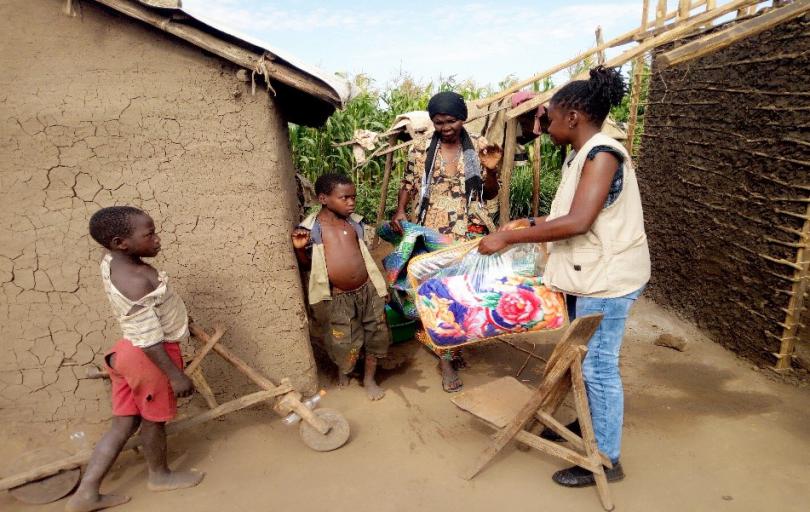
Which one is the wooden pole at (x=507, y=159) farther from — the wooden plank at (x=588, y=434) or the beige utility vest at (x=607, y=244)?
the wooden plank at (x=588, y=434)

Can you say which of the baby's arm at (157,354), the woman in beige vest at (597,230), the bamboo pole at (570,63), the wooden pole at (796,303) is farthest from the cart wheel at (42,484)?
the wooden pole at (796,303)

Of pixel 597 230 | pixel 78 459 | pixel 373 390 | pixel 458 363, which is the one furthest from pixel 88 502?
pixel 597 230

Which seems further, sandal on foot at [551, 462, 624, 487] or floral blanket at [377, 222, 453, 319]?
floral blanket at [377, 222, 453, 319]

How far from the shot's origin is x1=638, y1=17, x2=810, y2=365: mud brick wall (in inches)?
136

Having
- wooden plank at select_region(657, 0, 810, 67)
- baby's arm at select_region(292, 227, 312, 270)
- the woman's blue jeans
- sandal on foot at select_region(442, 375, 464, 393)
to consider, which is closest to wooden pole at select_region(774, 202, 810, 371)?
wooden plank at select_region(657, 0, 810, 67)

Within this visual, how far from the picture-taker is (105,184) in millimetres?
2738

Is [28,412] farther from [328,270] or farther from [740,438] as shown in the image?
[740,438]

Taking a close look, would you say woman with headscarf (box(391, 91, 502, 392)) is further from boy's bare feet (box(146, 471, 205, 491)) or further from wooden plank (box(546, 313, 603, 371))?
boy's bare feet (box(146, 471, 205, 491))

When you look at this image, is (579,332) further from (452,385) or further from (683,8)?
(683,8)

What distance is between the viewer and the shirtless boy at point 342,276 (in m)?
3.12

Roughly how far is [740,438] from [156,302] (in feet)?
10.4

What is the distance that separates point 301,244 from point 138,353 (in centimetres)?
107

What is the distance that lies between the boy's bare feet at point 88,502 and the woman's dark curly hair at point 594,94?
2.67 meters

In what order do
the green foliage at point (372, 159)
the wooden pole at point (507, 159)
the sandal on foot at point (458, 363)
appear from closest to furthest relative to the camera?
the wooden pole at point (507, 159) < the sandal on foot at point (458, 363) < the green foliage at point (372, 159)
